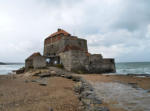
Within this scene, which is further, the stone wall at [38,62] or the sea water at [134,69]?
the sea water at [134,69]

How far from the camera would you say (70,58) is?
819 inches

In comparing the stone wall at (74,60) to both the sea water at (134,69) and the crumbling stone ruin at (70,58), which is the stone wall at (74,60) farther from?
the sea water at (134,69)

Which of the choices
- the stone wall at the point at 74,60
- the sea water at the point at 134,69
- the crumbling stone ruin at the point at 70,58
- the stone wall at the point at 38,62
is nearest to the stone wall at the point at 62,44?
the crumbling stone ruin at the point at 70,58

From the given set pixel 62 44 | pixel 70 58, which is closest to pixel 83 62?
pixel 70 58

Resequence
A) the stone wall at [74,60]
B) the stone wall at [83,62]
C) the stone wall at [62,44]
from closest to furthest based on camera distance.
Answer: the stone wall at [74,60] → the stone wall at [83,62] → the stone wall at [62,44]

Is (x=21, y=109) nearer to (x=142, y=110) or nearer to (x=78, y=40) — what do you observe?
(x=142, y=110)

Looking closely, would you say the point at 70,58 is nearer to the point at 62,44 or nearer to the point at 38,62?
the point at 38,62

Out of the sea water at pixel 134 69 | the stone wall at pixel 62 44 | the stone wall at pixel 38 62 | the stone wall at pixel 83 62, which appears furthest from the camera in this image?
the sea water at pixel 134 69

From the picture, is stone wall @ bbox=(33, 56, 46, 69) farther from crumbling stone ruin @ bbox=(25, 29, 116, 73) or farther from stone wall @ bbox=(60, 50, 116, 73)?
stone wall @ bbox=(60, 50, 116, 73)

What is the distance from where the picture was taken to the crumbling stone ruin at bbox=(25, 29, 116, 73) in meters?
20.9

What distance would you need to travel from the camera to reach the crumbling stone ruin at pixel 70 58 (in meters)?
20.9

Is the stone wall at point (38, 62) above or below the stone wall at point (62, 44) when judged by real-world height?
below

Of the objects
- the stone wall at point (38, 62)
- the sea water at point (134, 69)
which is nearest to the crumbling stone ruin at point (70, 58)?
the stone wall at point (38, 62)

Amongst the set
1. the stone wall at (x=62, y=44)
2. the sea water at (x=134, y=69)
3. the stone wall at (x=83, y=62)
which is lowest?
the sea water at (x=134, y=69)
